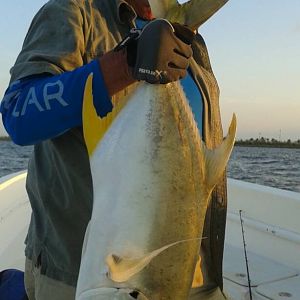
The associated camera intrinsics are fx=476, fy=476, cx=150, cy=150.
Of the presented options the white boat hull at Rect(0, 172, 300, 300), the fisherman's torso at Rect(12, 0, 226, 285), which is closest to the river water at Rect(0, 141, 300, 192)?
the white boat hull at Rect(0, 172, 300, 300)

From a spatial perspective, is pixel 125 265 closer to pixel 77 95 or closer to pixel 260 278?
pixel 77 95

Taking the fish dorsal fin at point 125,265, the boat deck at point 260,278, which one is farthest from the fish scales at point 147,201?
the boat deck at point 260,278

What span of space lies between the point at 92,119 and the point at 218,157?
446 millimetres

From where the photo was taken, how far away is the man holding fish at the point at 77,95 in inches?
59.9

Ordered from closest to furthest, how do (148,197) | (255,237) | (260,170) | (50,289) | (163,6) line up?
(148,197)
(163,6)
(50,289)
(255,237)
(260,170)

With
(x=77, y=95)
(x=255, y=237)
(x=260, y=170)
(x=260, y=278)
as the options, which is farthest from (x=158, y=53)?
(x=260, y=170)

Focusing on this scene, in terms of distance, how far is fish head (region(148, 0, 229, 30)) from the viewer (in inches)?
70.1

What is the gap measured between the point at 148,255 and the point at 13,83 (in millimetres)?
774

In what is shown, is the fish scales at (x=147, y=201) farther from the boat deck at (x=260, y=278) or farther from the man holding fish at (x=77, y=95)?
the boat deck at (x=260, y=278)

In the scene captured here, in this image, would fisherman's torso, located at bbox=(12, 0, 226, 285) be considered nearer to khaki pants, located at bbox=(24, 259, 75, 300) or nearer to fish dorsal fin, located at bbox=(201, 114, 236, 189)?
khaki pants, located at bbox=(24, 259, 75, 300)

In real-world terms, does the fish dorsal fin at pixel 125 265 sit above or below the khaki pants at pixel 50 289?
above

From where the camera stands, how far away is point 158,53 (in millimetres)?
1450

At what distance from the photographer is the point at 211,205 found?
2197 millimetres

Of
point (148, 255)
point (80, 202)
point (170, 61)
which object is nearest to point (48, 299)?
point (80, 202)
